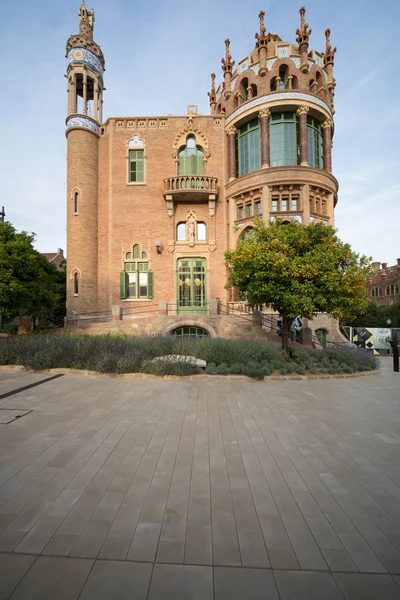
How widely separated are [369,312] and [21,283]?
3264 centimetres

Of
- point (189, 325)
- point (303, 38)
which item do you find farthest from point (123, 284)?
point (303, 38)

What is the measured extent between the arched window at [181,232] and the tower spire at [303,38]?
12.7 m

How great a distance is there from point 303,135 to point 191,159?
25.2 ft

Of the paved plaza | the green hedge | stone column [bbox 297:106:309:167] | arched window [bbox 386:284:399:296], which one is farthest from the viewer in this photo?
arched window [bbox 386:284:399:296]

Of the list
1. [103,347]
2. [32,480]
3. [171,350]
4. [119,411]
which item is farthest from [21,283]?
[32,480]

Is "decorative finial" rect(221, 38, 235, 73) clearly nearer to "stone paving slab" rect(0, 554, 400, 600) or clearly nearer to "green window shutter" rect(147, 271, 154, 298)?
"green window shutter" rect(147, 271, 154, 298)

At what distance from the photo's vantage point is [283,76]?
1861cm

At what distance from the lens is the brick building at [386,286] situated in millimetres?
44219

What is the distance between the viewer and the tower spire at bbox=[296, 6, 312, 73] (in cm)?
1766

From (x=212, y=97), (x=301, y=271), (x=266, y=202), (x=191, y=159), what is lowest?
(x=301, y=271)

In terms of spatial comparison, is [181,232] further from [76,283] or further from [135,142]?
[76,283]

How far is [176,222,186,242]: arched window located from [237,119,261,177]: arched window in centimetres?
548

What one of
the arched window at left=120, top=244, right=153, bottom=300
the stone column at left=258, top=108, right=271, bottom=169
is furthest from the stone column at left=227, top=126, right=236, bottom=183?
the arched window at left=120, top=244, right=153, bottom=300

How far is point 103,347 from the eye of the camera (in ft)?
31.7
